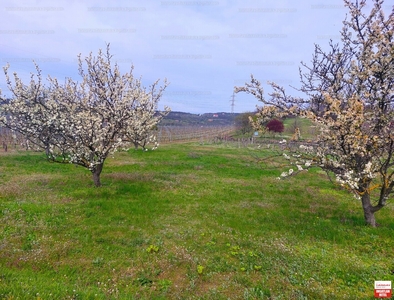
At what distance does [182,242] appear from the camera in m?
8.16

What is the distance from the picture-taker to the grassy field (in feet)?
19.5

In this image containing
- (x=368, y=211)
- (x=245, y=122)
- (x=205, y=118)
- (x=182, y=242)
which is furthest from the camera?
(x=205, y=118)

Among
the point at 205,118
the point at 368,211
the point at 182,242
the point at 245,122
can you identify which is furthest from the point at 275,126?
the point at 205,118

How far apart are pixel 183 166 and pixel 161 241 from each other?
42.9 feet

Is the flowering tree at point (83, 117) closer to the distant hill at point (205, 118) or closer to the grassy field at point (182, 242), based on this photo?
the grassy field at point (182, 242)

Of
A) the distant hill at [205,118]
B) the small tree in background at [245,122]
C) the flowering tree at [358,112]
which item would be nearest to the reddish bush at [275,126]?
the small tree in background at [245,122]

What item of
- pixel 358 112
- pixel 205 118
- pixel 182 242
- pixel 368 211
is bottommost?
pixel 182 242

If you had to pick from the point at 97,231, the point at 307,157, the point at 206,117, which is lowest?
the point at 97,231

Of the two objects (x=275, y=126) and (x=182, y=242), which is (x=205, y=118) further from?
(x=182, y=242)

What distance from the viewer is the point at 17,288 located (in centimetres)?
519

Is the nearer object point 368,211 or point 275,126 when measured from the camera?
point 368,211

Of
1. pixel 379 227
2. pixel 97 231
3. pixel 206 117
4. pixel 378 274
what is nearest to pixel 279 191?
pixel 379 227

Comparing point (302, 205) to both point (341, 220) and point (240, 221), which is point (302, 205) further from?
point (240, 221)

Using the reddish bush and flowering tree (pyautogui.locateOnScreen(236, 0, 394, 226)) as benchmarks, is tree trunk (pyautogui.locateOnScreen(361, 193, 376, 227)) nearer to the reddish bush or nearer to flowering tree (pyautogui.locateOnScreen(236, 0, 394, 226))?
flowering tree (pyautogui.locateOnScreen(236, 0, 394, 226))
